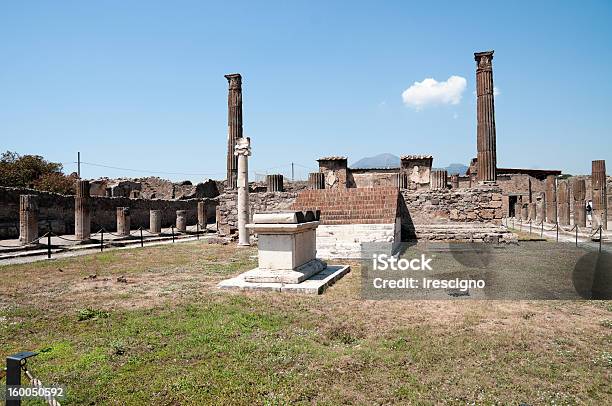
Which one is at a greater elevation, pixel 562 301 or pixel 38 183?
pixel 38 183

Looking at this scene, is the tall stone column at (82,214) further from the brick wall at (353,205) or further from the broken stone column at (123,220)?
the brick wall at (353,205)

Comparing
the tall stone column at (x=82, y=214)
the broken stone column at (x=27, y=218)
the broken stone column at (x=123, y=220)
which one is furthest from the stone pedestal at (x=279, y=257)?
the broken stone column at (x=123, y=220)

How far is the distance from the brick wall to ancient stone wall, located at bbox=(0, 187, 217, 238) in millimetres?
14244

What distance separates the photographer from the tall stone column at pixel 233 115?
19422mm

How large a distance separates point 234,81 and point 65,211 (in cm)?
1289

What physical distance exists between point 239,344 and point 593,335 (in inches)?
155

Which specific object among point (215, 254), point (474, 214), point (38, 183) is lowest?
point (215, 254)

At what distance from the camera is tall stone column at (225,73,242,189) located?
765 inches

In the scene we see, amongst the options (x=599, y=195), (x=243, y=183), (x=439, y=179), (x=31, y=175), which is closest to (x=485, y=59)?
(x=439, y=179)

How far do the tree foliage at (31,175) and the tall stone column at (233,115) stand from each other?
19.4 m

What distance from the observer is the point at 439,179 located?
723 inches

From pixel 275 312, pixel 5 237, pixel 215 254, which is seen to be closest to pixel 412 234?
pixel 215 254

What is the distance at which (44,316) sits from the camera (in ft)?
19.4

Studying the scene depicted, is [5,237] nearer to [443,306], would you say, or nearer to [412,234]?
[412,234]
